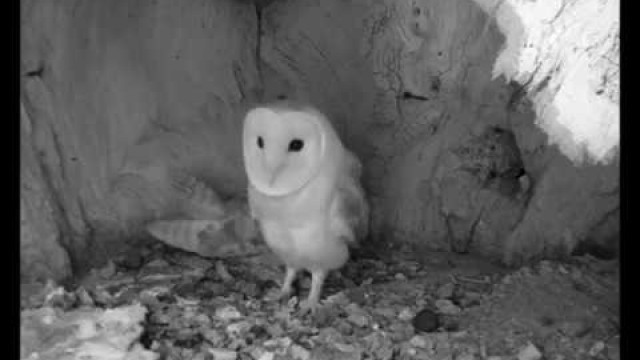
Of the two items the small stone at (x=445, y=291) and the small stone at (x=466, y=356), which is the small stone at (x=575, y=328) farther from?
the small stone at (x=445, y=291)

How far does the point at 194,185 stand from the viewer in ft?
7.06

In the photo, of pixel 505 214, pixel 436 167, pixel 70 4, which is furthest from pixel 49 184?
pixel 505 214

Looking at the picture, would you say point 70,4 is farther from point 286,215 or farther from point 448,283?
point 448,283

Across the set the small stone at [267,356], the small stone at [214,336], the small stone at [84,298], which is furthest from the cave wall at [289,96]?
the small stone at [267,356]

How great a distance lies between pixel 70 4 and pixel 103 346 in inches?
33.6

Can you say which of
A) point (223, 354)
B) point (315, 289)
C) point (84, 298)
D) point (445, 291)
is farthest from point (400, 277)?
point (84, 298)

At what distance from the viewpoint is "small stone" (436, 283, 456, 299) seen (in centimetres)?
192

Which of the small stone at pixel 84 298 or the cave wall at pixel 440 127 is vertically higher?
the cave wall at pixel 440 127

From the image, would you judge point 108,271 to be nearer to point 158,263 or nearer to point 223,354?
point 158,263

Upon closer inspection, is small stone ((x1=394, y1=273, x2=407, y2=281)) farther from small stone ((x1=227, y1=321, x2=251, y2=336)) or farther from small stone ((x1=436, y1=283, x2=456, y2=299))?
small stone ((x1=227, y1=321, x2=251, y2=336))

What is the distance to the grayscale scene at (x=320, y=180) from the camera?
1.73m

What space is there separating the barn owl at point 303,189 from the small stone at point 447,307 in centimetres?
26

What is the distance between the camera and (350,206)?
6.05ft

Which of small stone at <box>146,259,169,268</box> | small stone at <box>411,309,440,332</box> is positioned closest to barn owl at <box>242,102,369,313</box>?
small stone at <box>411,309,440,332</box>
